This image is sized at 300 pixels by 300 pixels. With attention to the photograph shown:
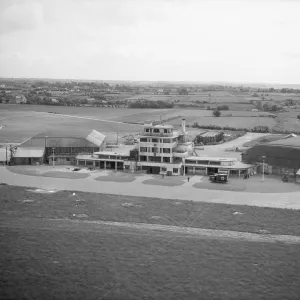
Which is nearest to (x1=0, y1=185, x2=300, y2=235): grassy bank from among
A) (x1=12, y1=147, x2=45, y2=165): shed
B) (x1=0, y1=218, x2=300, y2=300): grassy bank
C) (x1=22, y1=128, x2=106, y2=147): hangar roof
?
(x1=0, y1=218, x2=300, y2=300): grassy bank

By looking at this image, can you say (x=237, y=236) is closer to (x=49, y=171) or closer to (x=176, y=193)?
(x=176, y=193)

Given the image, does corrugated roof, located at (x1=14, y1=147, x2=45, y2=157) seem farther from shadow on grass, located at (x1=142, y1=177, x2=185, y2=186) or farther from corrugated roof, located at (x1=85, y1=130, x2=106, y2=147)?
shadow on grass, located at (x1=142, y1=177, x2=185, y2=186)

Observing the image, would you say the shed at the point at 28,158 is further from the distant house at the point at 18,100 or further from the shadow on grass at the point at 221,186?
the distant house at the point at 18,100

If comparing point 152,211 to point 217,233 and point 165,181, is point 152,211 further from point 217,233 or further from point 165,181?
point 165,181

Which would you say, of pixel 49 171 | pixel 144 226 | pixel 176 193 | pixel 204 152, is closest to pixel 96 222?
pixel 144 226

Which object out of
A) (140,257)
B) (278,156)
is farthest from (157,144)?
(140,257)

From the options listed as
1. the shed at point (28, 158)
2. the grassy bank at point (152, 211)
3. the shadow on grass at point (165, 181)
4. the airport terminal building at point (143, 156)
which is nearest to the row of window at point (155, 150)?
the airport terminal building at point (143, 156)
